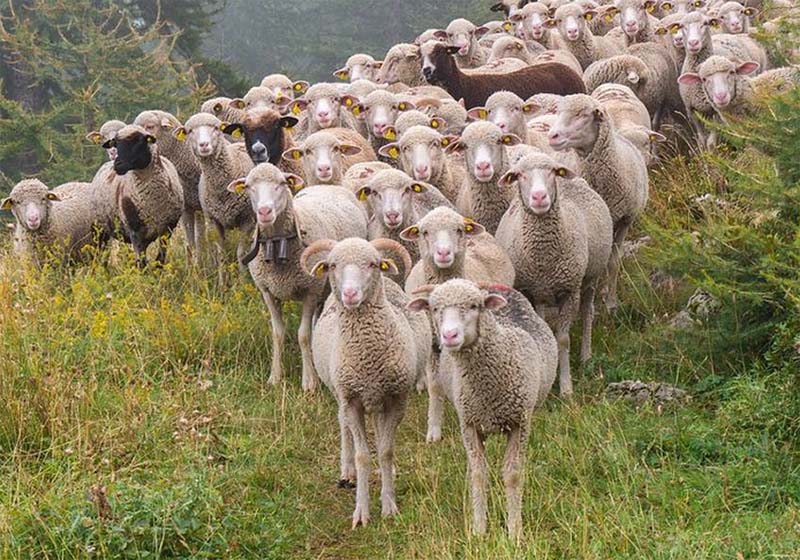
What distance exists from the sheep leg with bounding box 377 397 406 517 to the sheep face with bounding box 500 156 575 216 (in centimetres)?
190

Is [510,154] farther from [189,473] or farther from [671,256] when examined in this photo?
[189,473]

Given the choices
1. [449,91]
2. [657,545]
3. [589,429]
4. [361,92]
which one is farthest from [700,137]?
[657,545]

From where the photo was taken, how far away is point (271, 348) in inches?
346

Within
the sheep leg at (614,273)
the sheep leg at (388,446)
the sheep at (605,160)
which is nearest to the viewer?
the sheep leg at (388,446)

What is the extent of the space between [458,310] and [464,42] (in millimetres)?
A: 9277

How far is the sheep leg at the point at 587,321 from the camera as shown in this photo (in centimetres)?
829

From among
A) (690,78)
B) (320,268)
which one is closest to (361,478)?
(320,268)

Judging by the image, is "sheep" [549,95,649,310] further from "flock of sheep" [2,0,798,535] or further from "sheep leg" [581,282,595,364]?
"sheep leg" [581,282,595,364]

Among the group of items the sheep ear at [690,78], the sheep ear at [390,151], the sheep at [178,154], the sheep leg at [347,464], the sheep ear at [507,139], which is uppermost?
the sheep ear at [690,78]

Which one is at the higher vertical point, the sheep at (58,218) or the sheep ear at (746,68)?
the sheep ear at (746,68)

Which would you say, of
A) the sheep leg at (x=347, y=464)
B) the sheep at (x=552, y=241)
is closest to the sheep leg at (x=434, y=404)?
the sheep leg at (x=347, y=464)

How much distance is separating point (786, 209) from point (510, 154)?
271cm

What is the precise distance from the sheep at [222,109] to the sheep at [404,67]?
215 cm

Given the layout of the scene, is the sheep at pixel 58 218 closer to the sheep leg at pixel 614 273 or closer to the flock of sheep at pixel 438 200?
the flock of sheep at pixel 438 200
